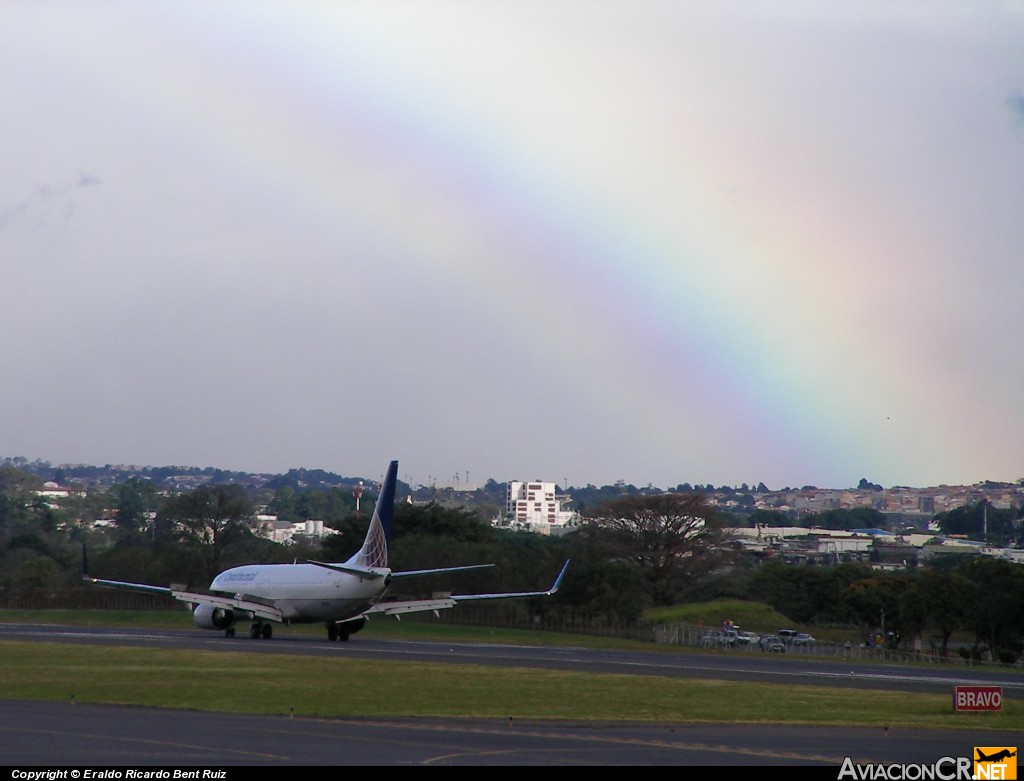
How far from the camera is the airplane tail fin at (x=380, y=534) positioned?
63.3 m

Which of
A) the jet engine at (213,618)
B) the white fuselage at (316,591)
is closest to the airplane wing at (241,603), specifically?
the white fuselage at (316,591)

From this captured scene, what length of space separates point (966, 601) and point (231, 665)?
53760 millimetres

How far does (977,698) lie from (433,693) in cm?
1334

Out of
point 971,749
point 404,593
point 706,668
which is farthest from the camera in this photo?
point 404,593

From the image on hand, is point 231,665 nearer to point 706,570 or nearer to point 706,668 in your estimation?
point 706,668

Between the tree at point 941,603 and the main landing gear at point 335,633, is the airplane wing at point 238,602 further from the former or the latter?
the tree at point 941,603

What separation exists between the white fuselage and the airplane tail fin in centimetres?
148

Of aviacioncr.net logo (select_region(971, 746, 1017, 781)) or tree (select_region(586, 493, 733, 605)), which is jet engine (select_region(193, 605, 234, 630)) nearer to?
aviacioncr.net logo (select_region(971, 746, 1017, 781))

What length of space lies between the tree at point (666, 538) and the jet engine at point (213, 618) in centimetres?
4890

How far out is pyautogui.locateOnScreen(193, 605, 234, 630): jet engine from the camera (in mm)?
66250

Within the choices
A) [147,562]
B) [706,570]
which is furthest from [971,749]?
[147,562]

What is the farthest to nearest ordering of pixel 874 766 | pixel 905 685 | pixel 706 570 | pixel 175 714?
pixel 706 570 → pixel 905 685 → pixel 175 714 → pixel 874 766

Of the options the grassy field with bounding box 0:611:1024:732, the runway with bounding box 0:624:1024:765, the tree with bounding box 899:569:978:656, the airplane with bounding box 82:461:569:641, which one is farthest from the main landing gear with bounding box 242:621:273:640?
the tree with bounding box 899:569:978:656

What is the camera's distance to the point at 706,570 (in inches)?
4348
